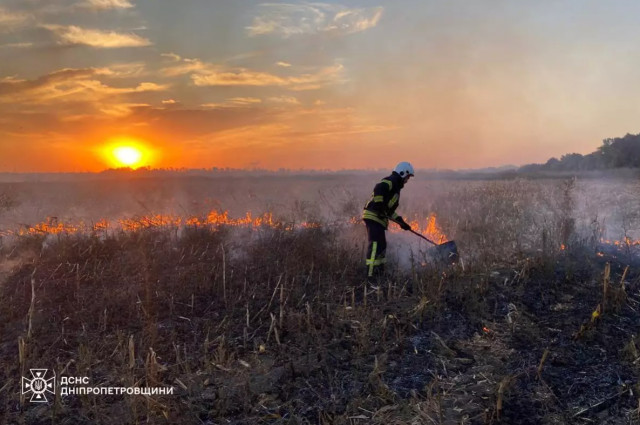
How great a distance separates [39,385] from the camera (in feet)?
15.1

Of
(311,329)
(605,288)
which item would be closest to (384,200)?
(311,329)

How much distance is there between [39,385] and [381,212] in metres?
5.35

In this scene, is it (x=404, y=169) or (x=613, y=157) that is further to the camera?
(x=613, y=157)

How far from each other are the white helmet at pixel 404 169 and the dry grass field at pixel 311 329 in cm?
146

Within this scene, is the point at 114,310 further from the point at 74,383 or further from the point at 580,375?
the point at 580,375

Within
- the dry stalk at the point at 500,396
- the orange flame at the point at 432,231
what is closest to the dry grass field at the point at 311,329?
the dry stalk at the point at 500,396

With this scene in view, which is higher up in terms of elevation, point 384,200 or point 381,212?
point 384,200

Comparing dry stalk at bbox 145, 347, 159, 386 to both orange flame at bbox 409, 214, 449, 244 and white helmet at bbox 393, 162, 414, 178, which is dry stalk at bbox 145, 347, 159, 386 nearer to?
white helmet at bbox 393, 162, 414, 178

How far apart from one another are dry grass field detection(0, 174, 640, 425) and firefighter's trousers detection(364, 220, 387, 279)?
0.95 feet

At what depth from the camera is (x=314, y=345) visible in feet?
17.4

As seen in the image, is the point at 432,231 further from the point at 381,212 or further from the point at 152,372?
the point at 152,372

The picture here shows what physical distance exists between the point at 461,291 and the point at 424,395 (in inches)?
97.3

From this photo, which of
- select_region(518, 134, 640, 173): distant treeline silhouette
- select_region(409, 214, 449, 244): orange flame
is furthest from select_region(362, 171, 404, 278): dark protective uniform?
select_region(518, 134, 640, 173): distant treeline silhouette

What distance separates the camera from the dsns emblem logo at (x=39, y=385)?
4423 millimetres
